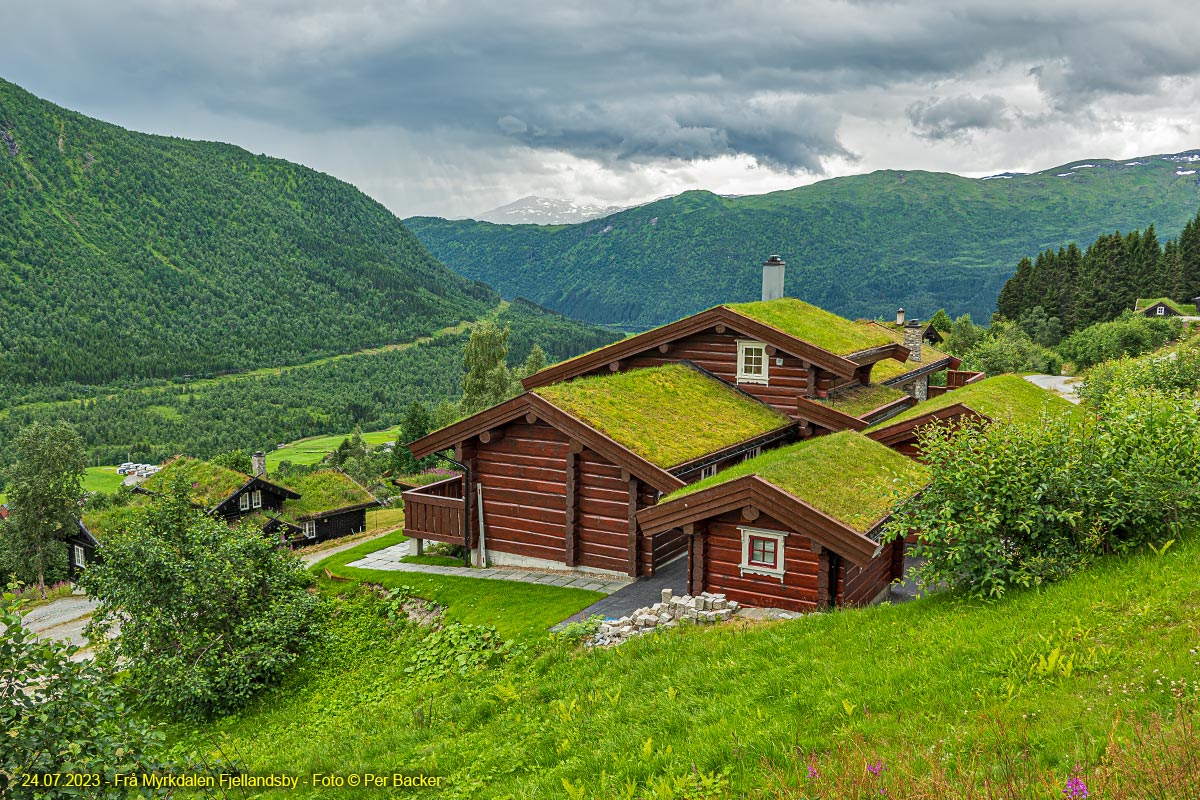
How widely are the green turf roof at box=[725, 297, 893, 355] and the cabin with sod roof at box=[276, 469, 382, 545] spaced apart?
111ft

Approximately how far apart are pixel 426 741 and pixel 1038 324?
99.8 m

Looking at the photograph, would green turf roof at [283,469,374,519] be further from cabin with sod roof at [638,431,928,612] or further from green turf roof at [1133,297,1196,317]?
green turf roof at [1133,297,1196,317]

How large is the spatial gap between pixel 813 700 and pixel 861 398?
1954 centimetres

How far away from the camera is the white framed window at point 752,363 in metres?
25.5

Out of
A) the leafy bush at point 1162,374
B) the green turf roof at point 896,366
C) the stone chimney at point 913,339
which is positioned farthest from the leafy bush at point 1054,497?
the stone chimney at point 913,339

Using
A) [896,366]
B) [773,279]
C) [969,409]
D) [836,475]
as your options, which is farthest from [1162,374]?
[836,475]

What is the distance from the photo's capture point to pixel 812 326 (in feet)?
88.4

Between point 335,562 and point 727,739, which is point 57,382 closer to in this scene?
point 335,562

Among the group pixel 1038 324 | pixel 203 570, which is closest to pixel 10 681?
pixel 203 570

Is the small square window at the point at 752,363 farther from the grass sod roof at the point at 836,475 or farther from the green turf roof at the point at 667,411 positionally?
the grass sod roof at the point at 836,475

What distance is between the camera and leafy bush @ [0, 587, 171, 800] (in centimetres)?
636

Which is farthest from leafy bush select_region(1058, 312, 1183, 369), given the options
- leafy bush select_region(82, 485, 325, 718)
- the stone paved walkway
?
leafy bush select_region(82, 485, 325, 718)

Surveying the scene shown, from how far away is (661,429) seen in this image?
21.1 m

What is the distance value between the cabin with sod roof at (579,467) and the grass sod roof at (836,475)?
2.50 metres
